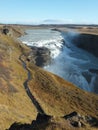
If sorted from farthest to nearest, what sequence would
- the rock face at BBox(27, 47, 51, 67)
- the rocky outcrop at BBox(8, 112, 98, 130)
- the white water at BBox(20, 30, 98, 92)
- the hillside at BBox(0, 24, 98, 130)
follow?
the rock face at BBox(27, 47, 51, 67) < the white water at BBox(20, 30, 98, 92) < the hillside at BBox(0, 24, 98, 130) < the rocky outcrop at BBox(8, 112, 98, 130)

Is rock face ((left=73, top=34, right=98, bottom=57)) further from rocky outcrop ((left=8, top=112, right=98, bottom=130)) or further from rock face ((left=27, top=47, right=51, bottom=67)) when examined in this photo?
rocky outcrop ((left=8, top=112, right=98, bottom=130))

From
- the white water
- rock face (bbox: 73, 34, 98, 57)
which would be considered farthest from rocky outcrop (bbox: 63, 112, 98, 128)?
rock face (bbox: 73, 34, 98, 57)

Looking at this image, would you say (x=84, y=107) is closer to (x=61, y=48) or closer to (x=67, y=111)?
(x=67, y=111)

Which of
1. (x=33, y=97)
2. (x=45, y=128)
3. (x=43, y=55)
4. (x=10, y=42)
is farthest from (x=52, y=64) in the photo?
(x=45, y=128)

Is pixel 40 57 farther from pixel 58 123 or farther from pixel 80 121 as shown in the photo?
pixel 58 123

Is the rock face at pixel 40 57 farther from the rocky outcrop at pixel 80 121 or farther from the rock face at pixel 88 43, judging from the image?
the rocky outcrop at pixel 80 121

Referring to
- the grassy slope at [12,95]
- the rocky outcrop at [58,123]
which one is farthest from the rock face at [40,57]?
the rocky outcrop at [58,123]
